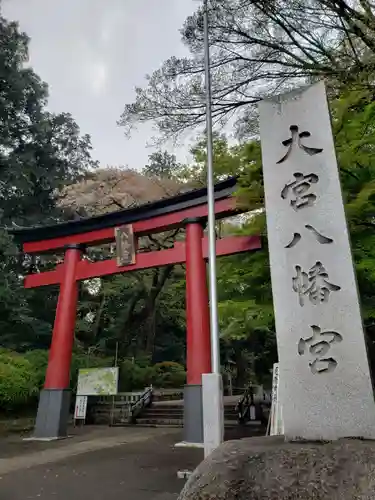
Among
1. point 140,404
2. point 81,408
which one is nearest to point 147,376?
point 140,404

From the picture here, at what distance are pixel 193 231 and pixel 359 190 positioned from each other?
14.6 ft

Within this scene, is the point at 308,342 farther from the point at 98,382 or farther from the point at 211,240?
the point at 98,382

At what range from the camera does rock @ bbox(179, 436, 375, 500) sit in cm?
228

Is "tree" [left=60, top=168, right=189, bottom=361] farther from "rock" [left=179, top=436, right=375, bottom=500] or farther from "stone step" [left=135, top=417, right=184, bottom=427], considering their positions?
"rock" [left=179, top=436, right=375, bottom=500]

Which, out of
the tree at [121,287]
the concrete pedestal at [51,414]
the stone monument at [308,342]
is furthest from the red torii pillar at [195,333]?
the tree at [121,287]

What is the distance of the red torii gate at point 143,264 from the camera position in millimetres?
8516

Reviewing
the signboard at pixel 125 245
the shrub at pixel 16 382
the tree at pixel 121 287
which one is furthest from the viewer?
the tree at pixel 121 287

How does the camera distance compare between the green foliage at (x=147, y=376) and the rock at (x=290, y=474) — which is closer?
the rock at (x=290, y=474)

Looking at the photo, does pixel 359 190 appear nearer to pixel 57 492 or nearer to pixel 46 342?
pixel 57 492

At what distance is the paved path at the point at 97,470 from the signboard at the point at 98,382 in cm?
303

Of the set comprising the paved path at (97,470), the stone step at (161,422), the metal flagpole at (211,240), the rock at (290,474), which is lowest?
the paved path at (97,470)

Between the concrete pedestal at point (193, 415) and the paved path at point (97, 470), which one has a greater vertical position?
the concrete pedestal at point (193, 415)

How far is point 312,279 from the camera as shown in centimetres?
387

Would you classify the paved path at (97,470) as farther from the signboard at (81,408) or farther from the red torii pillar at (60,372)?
the signboard at (81,408)
